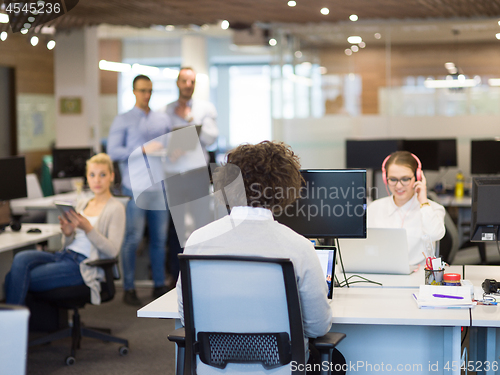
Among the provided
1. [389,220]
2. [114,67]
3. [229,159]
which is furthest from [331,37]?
[229,159]

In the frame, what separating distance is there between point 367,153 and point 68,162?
11.0 feet

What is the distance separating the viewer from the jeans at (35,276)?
353 centimetres

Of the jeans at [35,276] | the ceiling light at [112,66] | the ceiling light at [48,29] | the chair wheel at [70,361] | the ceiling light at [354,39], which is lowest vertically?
the chair wheel at [70,361]

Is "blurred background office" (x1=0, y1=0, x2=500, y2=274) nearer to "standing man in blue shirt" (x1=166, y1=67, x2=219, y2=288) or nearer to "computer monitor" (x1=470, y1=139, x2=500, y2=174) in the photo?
"computer monitor" (x1=470, y1=139, x2=500, y2=174)

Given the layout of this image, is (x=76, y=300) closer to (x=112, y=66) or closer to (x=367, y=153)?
(x=367, y=153)

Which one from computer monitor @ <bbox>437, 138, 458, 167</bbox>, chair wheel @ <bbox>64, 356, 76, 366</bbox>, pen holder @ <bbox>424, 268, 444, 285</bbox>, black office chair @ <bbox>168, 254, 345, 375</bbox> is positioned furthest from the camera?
computer monitor @ <bbox>437, 138, 458, 167</bbox>

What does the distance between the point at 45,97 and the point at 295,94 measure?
5.42m

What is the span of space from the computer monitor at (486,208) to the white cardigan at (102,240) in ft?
7.14

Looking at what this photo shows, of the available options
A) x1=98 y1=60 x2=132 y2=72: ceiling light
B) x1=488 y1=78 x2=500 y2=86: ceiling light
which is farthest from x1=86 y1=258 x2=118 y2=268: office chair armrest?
x1=488 y1=78 x2=500 y2=86: ceiling light

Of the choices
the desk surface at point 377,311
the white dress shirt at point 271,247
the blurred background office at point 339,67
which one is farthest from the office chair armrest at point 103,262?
the blurred background office at point 339,67

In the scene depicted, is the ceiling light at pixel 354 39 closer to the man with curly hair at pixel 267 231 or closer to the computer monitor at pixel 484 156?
the computer monitor at pixel 484 156

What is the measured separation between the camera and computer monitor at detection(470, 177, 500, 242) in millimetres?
2561

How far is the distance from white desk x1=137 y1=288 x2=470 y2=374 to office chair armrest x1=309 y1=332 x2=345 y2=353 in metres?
0.22

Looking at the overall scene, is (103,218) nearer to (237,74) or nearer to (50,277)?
(50,277)
